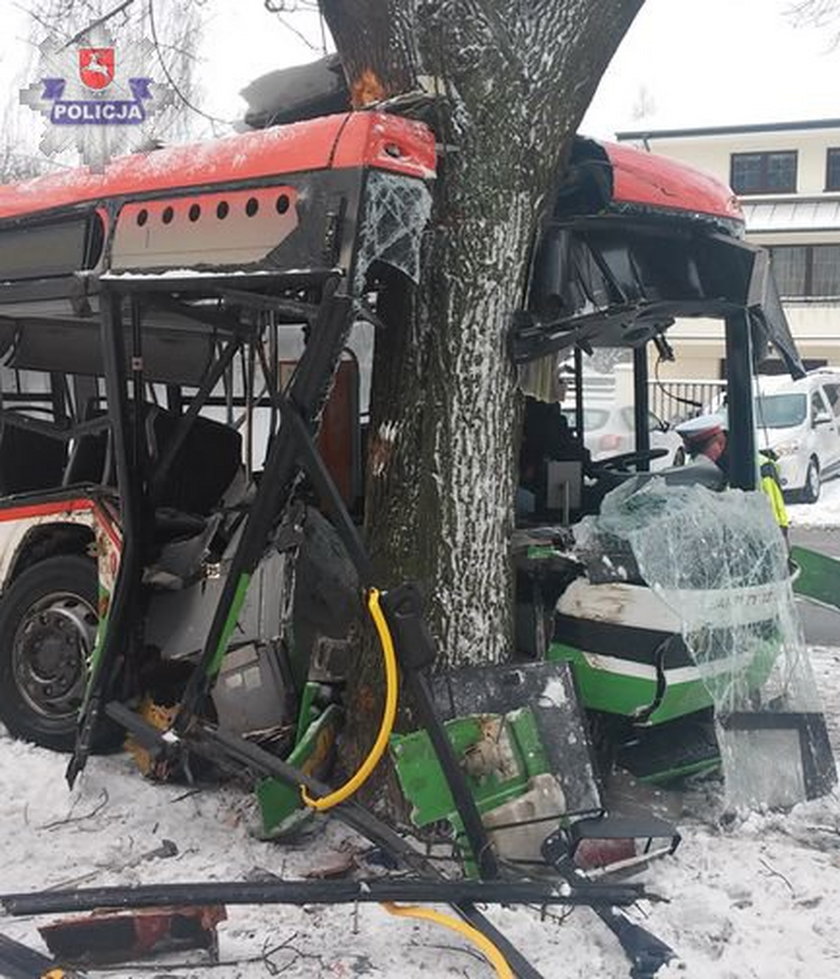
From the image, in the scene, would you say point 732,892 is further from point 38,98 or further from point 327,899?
point 38,98

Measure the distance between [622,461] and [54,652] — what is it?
3434 mm

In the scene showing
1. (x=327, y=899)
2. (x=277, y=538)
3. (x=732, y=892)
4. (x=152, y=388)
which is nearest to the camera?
(x=327, y=899)

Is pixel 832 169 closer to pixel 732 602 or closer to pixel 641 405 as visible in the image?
pixel 641 405

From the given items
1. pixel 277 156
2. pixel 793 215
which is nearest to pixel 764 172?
pixel 793 215

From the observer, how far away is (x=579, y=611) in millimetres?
4465

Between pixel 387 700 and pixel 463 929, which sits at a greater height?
pixel 387 700

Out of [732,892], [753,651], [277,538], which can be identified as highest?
[277,538]

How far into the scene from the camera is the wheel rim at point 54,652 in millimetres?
4992

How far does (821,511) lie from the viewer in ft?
52.2

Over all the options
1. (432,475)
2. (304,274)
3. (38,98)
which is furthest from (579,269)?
(38,98)

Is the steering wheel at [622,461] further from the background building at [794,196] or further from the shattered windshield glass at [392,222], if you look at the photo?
the background building at [794,196]

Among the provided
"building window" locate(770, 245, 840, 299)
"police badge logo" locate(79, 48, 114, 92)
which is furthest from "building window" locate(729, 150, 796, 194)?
"police badge logo" locate(79, 48, 114, 92)

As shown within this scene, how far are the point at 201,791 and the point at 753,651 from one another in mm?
2439

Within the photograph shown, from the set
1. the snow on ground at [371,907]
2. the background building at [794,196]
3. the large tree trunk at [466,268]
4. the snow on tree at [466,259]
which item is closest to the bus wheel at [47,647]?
the snow on ground at [371,907]
